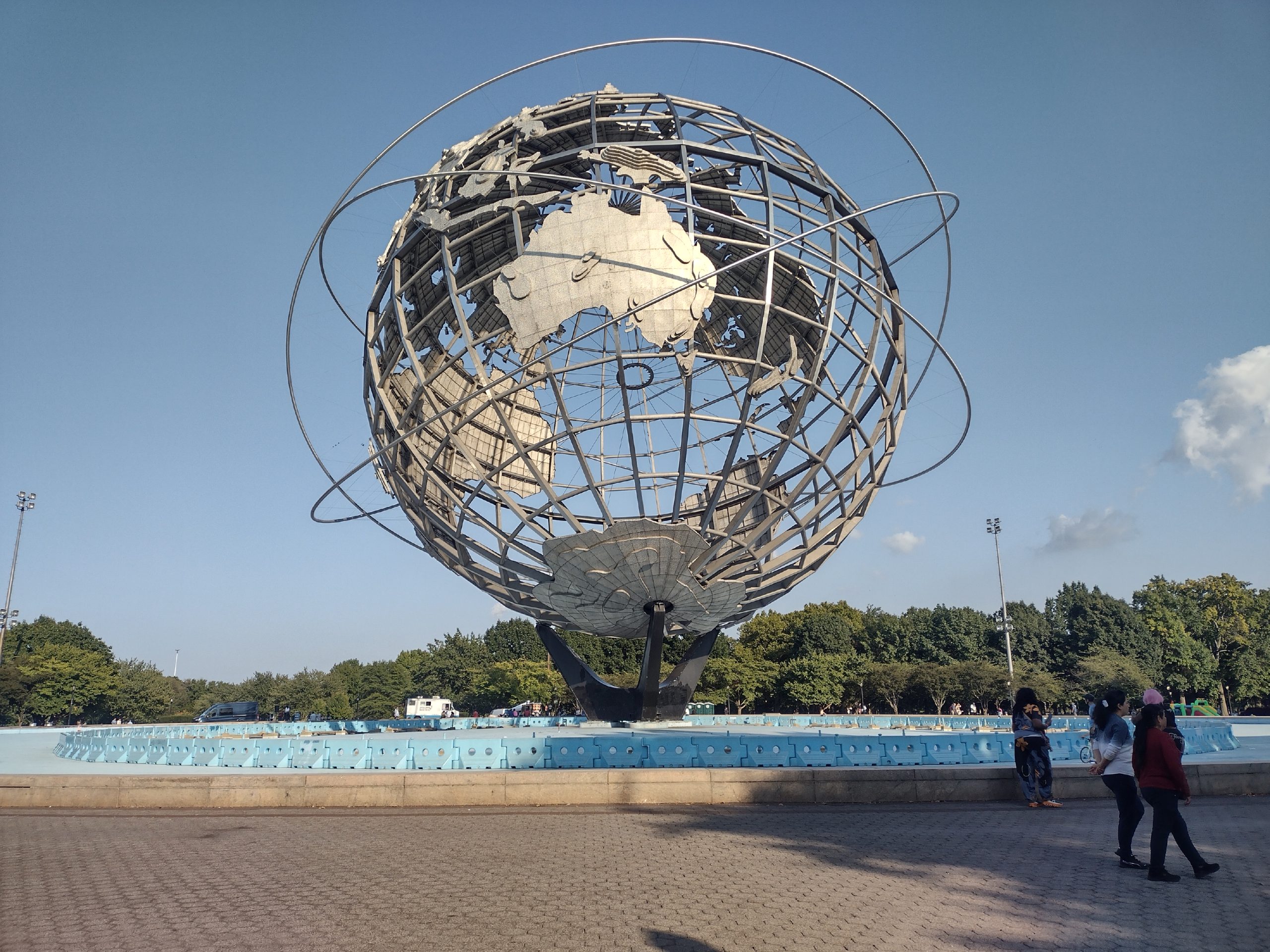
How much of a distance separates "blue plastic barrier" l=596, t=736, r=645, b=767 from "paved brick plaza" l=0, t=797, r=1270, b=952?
2.79 m

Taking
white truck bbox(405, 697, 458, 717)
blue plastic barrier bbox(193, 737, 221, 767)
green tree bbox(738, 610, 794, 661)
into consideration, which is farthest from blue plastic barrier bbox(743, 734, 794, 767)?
green tree bbox(738, 610, 794, 661)

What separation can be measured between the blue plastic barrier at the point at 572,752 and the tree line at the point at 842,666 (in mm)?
44183

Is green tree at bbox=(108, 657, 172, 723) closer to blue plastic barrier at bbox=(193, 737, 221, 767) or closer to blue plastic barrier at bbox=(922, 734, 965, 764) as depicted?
blue plastic barrier at bbox=(193, 737, 221, 767)

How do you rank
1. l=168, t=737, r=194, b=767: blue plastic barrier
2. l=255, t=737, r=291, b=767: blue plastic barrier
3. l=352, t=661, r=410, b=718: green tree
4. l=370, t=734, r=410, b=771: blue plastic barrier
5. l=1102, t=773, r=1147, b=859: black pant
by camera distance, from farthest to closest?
1. l=352, t=661, r=410, b=718: green tree
2. l=168, t=737, r=194, b=767: blue plastic barrier
3. l=255, t=737, r=291, b=767: blue plastic barrier
4. l=370, t=734, r=410, b=771: blue plastic barrier
5. l=1102, t=773, r=1147, b=859: black pant

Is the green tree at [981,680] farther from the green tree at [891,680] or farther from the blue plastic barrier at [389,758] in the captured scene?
the blue plastic barrier at [389,758]

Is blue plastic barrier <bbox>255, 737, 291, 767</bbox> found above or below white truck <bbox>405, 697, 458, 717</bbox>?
above

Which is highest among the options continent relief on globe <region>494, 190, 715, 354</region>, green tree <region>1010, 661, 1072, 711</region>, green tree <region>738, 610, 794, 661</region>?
continent relief on globe <region>494, 190, 715, 354</region>

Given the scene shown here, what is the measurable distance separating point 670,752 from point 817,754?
2.68 meters

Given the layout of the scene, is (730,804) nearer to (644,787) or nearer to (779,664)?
(644,787)

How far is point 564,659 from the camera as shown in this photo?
24.2 metres

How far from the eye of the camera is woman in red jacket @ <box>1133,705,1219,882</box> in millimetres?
6980

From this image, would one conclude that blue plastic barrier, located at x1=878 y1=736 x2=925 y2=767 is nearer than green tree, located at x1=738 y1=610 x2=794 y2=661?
Yes

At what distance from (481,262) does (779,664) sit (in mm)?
49344

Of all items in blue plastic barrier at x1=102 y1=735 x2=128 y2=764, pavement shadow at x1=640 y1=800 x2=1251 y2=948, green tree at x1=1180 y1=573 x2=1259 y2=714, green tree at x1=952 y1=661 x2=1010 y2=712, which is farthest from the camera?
green tree at x1=1180 y1=573 x2=1259 y2=714
